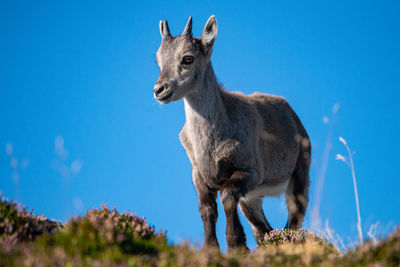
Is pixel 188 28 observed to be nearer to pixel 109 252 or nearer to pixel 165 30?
pixel 165 30

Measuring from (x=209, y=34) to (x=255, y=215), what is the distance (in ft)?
14.0

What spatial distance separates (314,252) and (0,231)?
3444mm

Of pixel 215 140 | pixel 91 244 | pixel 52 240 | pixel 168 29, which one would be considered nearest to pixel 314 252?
pixel 91 244

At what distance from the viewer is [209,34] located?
306 inches

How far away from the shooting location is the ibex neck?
750 cm

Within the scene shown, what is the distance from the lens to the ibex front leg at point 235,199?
22.3 ft

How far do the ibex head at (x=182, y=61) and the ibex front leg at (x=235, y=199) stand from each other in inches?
66.0

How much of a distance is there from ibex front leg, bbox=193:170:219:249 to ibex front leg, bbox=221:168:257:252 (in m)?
0.30

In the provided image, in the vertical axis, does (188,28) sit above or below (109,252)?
above

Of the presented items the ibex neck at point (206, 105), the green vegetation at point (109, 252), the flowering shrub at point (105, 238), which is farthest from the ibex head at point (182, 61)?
the green vegetation at point (109, 252)

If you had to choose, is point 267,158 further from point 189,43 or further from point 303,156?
point 189,43

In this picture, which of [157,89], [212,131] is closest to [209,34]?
[157,89]

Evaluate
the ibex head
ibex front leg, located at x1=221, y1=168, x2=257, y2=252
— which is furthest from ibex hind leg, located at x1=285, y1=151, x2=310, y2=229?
the ibex head

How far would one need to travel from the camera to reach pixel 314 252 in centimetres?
447
